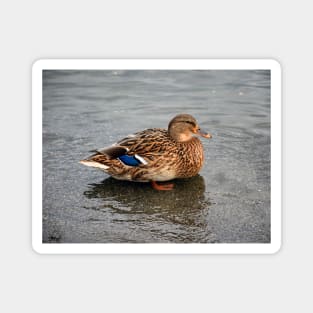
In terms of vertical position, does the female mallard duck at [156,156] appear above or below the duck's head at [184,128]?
below

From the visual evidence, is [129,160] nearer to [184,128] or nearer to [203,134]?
[184,128]

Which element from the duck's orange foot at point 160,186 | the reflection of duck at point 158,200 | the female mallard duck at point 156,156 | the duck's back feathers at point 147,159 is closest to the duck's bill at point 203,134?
the female mallard duck at point 156,156

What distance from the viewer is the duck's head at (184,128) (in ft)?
19.5

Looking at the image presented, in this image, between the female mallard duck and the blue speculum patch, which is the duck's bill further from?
the blue speculum patch

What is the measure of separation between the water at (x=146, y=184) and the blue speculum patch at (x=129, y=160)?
21cm

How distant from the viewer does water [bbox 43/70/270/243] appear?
5625 mm

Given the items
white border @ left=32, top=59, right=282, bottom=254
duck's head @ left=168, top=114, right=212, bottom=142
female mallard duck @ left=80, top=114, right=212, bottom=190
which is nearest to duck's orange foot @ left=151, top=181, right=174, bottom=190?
female mallard duck @ left=80, top=114, right=212, bottom=190

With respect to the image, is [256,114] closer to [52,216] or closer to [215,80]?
[215,80]

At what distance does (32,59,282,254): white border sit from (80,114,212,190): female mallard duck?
0.45 metres

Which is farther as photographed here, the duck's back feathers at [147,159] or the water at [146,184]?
the duck's back feathers at [147,159]
